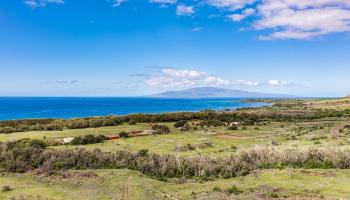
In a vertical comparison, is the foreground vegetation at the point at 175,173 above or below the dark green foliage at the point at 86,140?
below

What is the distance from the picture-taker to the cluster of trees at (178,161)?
102ft

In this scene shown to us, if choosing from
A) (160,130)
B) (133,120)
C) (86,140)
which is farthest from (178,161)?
(133,120)

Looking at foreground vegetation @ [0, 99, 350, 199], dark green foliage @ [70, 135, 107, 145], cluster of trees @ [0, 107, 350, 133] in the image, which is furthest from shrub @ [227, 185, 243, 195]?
cluster of trees @ [0, 107, 350, 133]

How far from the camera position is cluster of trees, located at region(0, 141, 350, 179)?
3123 cm

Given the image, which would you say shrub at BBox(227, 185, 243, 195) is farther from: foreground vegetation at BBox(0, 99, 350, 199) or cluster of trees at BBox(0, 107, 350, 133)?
cluster of trees at BBox(0, 107, 350, 133)

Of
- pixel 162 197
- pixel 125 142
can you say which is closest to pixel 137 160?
pixel 162 197

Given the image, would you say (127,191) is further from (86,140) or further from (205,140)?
(205,140)

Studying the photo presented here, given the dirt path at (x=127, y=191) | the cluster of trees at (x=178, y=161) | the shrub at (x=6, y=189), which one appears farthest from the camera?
the cluster of trees at (x=178, y=161)

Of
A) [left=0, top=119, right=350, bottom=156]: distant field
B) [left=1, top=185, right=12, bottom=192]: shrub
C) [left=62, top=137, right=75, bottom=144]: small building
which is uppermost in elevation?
[left=62, top=137, right=75, bottom=144]: small building

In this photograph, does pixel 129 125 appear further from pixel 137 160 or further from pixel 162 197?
pixel 162 197

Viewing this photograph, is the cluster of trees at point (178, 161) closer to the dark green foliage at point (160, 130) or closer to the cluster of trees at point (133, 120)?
the dark green foliage at point (160, 130)

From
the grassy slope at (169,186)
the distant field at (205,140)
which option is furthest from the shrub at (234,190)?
the distant field at (205,140)

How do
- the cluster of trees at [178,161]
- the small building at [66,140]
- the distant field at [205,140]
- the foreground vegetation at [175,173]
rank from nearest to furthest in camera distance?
the foreground vegetation at [175,173] → the cluster of trees at [178,161] → the distant field at [205,140] → the small building at [66,140]

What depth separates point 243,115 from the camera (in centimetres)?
8675
